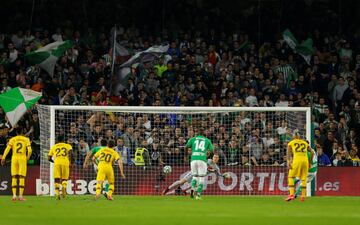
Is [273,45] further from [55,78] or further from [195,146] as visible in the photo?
[195,146]

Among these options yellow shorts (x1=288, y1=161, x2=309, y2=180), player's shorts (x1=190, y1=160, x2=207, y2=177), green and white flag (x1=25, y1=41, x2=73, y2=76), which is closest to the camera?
yellow shorts (x1=288, y1=161, x2=309, y2=180)

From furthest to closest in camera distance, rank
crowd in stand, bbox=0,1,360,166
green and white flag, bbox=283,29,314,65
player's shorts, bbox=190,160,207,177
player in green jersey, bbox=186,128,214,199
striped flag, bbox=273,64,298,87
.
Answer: green and white flag, bbox=283,29,314,65, striped flag, bbox=273,64,298,87, crowd in stand, bbox=0,1,360,166, player's shorts, bbox=190,160,207,177, player in green jersey, bbox=186,128,214,199

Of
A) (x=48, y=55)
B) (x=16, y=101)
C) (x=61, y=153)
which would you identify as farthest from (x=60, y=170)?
(x=48, y=55)

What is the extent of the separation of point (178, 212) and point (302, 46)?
1729 cm

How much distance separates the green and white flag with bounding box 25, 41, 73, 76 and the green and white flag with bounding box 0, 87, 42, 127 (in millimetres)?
3542

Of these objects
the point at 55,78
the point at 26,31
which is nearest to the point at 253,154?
the point at 55,78

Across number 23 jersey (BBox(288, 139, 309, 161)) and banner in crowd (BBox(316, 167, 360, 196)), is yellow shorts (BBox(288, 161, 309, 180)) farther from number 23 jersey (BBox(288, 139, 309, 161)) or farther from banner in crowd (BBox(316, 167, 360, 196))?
banner in crowd (BBox(316, 167, 360, 196))

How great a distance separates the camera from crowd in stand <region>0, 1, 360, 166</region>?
32.2 metres

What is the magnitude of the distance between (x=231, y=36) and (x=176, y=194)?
369 inches

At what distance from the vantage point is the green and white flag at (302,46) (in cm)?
3803

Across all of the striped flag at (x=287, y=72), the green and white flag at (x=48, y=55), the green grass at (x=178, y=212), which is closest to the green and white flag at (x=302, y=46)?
the striped flag at (x=287, y=72)

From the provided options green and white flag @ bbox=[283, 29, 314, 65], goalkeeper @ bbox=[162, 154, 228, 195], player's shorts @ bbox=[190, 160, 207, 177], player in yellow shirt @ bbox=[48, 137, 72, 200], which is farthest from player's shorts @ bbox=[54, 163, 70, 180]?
green and white flag @ bbox=[283, 29, 314, 65]

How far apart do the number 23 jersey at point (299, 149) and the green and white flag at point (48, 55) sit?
34.8 feet

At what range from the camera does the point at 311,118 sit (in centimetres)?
3369
